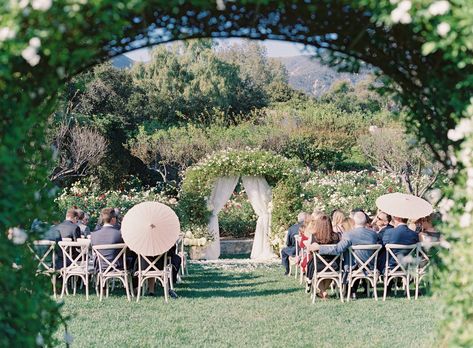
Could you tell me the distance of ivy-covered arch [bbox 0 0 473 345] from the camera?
3557 millimetres

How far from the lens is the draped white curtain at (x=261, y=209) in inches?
671

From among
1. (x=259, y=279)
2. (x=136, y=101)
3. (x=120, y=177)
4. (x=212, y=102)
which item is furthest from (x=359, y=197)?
Result: (x=212, y=102)

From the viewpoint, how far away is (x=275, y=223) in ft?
55.0

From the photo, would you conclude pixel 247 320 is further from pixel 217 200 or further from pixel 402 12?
pixel 217 200

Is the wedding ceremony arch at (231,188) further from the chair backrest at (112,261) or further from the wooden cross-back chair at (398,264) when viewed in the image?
the chair backrest at (112,261)

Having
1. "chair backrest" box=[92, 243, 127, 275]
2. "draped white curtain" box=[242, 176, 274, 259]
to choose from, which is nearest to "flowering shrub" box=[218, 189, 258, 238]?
"draped white curtain" box=[242, 176, 274, 259]

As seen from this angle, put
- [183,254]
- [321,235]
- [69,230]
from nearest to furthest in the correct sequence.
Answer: [321,235] → [69,230] → [183,254]

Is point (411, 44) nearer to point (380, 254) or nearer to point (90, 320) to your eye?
point (90, 320)

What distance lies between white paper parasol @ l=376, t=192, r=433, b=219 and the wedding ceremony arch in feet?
16.8

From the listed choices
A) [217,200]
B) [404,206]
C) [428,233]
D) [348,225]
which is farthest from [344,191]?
[428,233]

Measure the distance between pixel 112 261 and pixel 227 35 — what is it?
6286mm

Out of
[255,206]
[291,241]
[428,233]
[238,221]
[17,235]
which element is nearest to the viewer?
[17,235]

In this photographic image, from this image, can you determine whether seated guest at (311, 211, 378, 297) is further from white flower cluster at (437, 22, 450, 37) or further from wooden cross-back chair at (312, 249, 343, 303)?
white flower cluster at (437, 22, 450, 37)

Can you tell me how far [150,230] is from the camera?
980 cm
